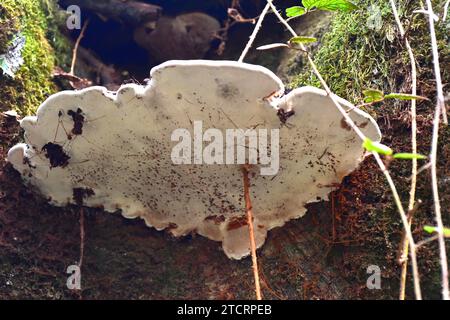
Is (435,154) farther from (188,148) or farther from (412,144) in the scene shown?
(188,148)

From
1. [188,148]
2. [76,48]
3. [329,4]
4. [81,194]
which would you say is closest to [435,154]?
[329,4]

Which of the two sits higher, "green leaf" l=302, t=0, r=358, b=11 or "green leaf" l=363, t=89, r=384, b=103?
"green leaf" l=302, t=0, r=358, b=11

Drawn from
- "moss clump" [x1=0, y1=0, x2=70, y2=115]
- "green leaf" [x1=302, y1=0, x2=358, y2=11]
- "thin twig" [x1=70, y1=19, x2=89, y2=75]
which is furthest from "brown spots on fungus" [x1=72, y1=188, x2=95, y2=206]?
"green leaf" [x1=302, y1=0, x2=358, y2=11]

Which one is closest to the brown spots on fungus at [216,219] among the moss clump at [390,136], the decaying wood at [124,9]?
the moss clump at [390,136]

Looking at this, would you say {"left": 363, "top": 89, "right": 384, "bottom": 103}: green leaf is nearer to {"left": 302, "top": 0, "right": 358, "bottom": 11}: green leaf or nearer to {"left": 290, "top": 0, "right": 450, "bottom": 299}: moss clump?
{"left": 290, "top": 0, "right": 450, "bottom": 299}: moss clump

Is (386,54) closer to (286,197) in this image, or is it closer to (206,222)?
(286,197)

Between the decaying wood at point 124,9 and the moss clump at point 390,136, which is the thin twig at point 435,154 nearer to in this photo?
the moss clump at point 390,136
